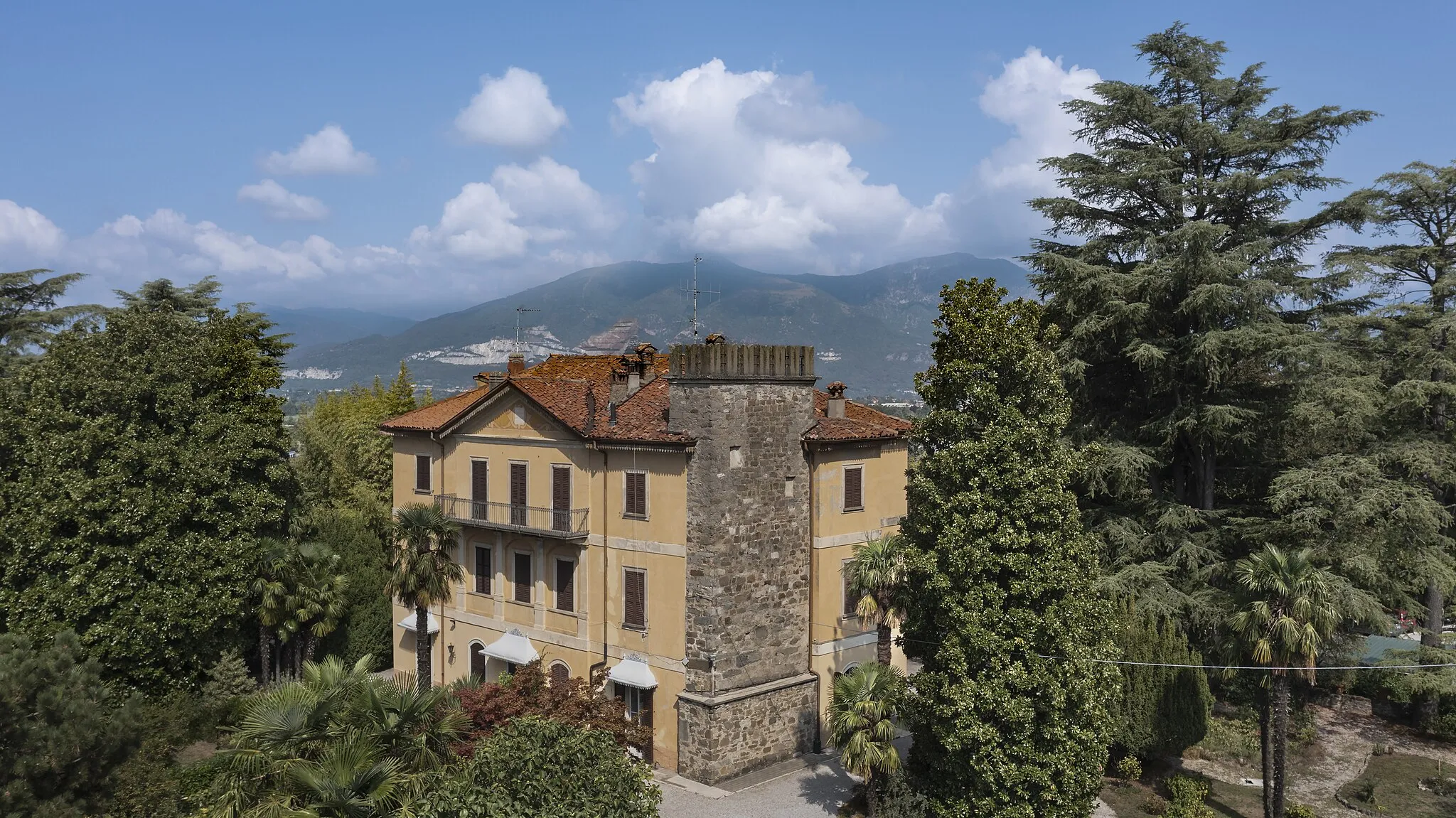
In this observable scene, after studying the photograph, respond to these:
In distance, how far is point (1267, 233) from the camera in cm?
2847

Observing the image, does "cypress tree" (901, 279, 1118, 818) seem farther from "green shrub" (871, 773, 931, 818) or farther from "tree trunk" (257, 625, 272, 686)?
"tree trunk" (257, 625, 272, 686)

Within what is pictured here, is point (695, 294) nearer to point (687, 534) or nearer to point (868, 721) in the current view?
point (687, 534)

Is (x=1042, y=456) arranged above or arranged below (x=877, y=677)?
above

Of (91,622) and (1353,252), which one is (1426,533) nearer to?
(1353,252)

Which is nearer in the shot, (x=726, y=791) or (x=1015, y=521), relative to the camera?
(x=1015, y=521)

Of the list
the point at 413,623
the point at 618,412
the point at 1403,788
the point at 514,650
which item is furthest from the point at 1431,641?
the point at 413,623

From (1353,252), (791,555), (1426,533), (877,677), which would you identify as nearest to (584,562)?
(791,555)

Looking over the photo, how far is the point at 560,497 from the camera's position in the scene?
87.6ft

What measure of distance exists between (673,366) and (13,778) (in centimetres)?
1560

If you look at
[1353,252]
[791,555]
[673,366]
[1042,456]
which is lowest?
[791,555]

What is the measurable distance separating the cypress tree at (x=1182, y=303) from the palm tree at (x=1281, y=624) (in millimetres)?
5067

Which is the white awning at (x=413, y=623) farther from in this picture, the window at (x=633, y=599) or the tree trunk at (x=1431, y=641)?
the tree trunk at (x=1431, y=641)

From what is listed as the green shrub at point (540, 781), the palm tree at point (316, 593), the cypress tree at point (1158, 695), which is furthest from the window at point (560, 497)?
the cypress tree at point (1158, 695)

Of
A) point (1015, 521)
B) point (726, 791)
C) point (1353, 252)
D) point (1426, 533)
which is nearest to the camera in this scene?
point (1015, 521)
